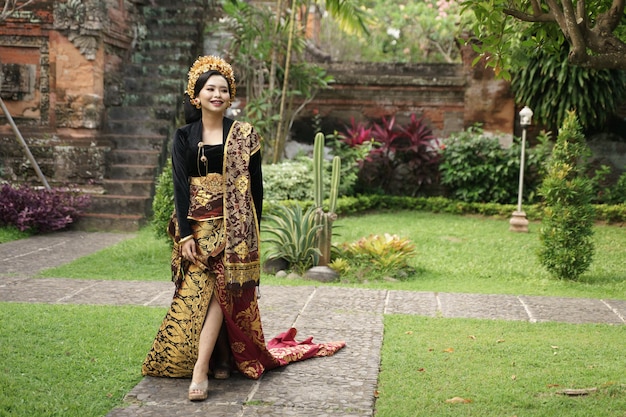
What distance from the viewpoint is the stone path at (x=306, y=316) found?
13.5 feet

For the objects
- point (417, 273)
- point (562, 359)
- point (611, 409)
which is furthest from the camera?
point (417, 273)

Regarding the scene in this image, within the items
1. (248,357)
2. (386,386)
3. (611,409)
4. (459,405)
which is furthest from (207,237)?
(611,409)

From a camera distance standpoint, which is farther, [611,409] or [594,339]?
[594,339]

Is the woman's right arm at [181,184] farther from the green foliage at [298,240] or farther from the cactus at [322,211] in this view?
the cactus at [322,211]

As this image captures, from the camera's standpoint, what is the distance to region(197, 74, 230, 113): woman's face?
4410 millimetres

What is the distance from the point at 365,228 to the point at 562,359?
6.15 m

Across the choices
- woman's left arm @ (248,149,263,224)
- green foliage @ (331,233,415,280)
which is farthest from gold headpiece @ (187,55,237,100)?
green foliage @ (331,233,415,280)

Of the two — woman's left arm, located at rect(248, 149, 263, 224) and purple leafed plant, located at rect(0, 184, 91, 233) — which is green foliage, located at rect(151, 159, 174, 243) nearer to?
purple leafed plant, located at rect(0, 184, 91, 233)

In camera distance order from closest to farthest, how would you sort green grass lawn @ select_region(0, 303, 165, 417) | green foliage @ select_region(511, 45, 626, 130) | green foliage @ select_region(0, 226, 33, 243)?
green grass lawn @ select_region(0, 303, 165, 417) → green foliage @ select_region(0, 226, 33, 243) → green foliage @ select_region(511, 45, 626, 130)

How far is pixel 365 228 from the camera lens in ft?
36.2

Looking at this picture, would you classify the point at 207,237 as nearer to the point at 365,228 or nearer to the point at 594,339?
the point at 594,339

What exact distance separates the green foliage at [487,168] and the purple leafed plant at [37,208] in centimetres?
610

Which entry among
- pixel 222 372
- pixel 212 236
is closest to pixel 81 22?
pixel 212 236

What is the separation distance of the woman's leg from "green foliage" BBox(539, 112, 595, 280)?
449cm
